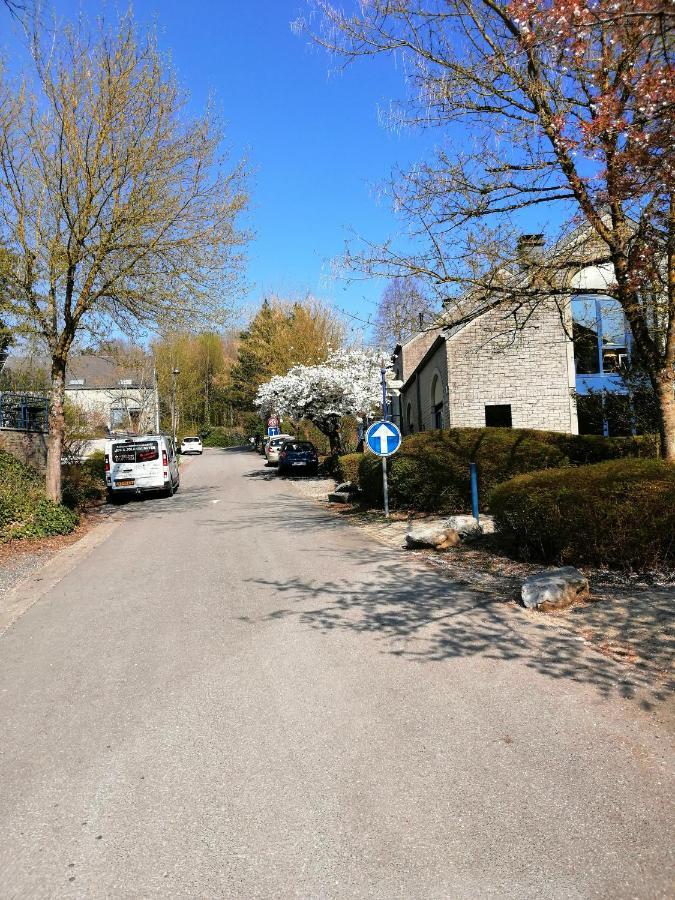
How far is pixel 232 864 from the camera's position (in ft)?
8.64

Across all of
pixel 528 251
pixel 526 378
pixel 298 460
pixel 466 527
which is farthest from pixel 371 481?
pixel 298 460

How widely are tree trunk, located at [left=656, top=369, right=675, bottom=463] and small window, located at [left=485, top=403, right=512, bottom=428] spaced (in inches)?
476

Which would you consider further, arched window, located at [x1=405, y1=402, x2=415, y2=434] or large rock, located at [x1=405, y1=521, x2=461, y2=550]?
arched window, located at [x1=405, y1=402, x2=415, y2=434]

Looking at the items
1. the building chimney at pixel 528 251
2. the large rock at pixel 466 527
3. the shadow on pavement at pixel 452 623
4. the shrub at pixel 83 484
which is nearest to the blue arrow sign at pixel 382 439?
the large rock at pixel 466 527

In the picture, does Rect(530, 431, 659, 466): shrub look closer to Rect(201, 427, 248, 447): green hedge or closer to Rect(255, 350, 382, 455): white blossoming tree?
Rect(255, 350, 382, 455): white blossoming tree

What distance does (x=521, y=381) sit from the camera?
2136 cm

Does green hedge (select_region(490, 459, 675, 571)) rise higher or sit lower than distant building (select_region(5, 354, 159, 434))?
lower

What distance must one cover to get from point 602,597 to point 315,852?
448 cm

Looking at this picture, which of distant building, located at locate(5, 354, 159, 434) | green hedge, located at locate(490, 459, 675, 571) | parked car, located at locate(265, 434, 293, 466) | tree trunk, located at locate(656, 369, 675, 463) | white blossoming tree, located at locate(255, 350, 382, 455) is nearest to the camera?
green hedge, located at locate(490, 459, 675, 571)

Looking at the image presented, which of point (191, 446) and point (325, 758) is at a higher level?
point (191, 446)

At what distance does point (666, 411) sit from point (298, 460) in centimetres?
2227

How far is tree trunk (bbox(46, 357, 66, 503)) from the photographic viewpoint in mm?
14555

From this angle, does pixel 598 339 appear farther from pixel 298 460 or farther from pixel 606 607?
pixel 606 607

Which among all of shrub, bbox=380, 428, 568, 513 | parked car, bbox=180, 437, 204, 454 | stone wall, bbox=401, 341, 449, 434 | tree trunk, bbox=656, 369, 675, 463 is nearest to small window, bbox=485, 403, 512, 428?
stone wall, bbox=401, 341, 449, 434
